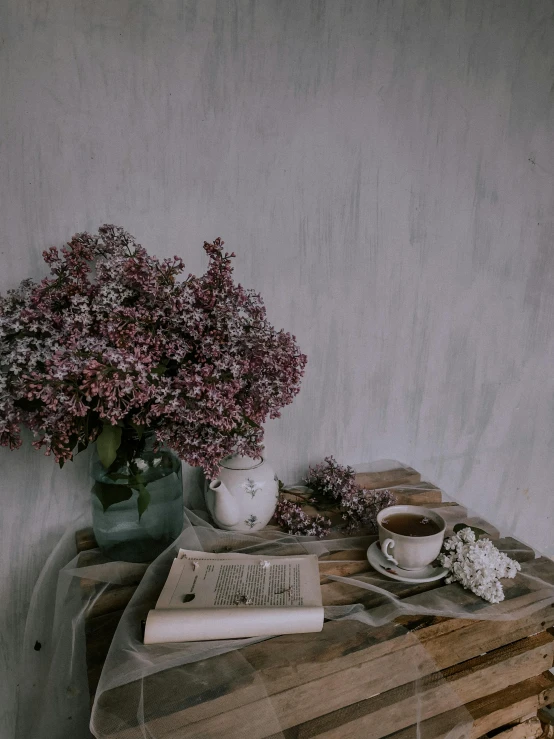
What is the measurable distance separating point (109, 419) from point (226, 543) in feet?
1.31

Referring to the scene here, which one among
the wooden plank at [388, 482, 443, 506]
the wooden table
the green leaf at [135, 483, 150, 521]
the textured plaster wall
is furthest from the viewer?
the wooden plank at [388, 482, 443, 506]

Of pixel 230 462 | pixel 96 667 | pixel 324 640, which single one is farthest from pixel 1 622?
pixel 324 640

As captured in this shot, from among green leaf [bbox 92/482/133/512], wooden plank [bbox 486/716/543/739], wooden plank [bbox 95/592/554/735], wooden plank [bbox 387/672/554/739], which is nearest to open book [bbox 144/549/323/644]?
wooden plank [bbox 95/592/554/735]

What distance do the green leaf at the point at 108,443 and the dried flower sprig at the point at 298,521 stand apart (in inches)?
17.3

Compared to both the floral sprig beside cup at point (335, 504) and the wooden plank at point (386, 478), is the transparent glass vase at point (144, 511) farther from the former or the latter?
the wooden plank at point (386, 478)

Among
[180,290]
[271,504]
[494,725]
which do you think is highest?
[180,290]

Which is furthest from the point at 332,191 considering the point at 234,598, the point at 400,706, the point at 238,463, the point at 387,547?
the point at 400,706

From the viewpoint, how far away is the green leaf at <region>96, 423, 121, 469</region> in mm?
761

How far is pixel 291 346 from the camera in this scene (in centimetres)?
84

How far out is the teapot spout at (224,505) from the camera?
3.28 ft

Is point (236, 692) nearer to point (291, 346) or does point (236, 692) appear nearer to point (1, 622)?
point (291, 346)

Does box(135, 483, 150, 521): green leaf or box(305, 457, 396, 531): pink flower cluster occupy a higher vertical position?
box(135, 483, 150, 521): green leaf

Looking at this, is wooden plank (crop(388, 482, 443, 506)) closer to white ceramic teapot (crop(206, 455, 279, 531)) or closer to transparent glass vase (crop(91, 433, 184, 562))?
white ceramic teapot (crop(206, 455, 279, 531))

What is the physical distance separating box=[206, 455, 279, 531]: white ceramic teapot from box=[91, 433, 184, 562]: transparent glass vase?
72 millimetres
